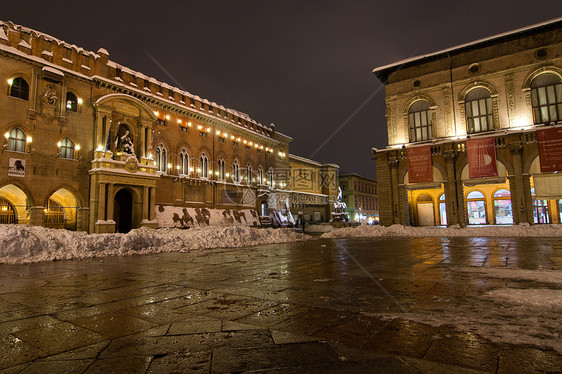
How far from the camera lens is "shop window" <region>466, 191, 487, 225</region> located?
30422 millimetres

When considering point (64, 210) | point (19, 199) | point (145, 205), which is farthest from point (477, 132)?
point (19, 199)

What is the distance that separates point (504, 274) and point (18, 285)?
31.9 feet

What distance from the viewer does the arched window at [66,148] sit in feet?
74.7

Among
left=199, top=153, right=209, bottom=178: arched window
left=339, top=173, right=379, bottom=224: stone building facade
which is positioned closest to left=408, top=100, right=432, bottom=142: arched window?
left=199, top=153, right=209, bottom=178: arched window

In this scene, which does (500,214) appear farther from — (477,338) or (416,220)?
(477,338)

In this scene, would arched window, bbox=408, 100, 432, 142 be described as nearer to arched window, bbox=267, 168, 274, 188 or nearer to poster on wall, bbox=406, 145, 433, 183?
poster on wall, bbox=406, 145, 433, 183

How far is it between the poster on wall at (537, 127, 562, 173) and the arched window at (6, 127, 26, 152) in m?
34.6

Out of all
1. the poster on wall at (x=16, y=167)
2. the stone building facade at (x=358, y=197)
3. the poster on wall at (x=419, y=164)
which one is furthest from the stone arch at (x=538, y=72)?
the stone building facade at (x=358, y=197)

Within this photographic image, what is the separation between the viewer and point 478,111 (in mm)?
27391

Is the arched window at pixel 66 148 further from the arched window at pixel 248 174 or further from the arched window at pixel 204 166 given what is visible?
the arched window at pixel 248 174

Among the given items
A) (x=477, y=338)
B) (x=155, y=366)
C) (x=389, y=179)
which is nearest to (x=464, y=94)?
(x=389, y=179)

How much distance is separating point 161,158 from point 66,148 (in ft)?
26.4

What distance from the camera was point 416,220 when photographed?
31766 mm

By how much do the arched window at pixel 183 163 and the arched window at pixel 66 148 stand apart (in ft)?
31.2
